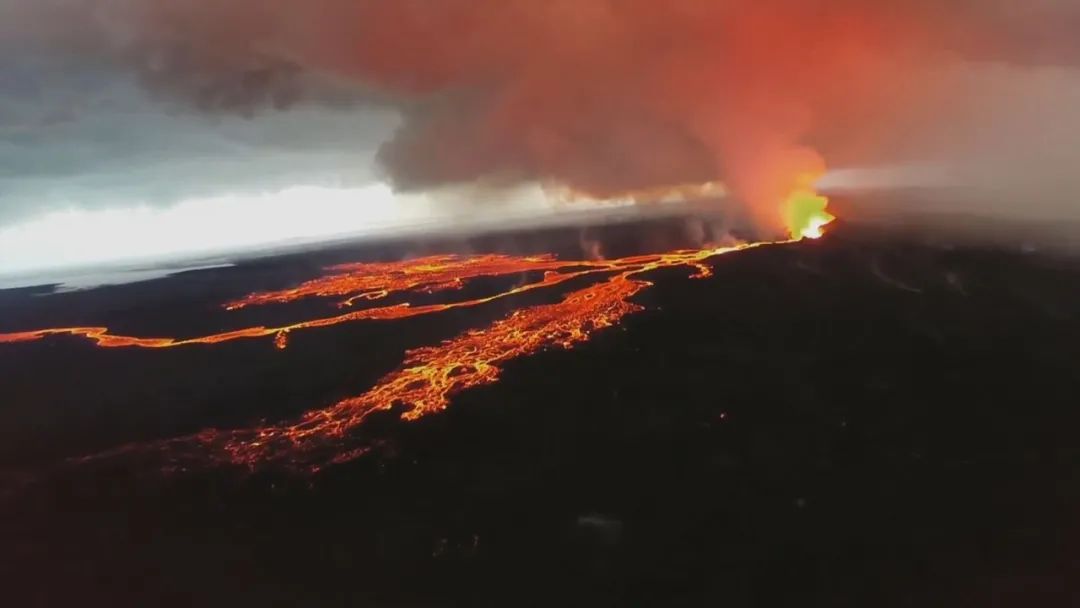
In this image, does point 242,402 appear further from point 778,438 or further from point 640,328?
point 778,438

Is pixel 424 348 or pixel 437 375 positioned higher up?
pixel 424 348

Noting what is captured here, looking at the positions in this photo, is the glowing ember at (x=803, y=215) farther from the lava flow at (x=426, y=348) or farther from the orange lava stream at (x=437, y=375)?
the orange lava stream at (x=437, y=375)

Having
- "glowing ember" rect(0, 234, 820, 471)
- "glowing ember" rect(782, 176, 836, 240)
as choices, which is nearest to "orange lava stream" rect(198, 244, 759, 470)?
"glowing ember" rect(0, 234, 820, 471)

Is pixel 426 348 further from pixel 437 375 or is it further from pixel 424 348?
pixel 437 375

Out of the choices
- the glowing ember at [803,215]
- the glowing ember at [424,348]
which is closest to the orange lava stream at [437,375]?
the glowing ember at [424,348]

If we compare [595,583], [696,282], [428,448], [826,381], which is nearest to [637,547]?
[595,583]

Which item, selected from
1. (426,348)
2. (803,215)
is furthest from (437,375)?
(803,215)
